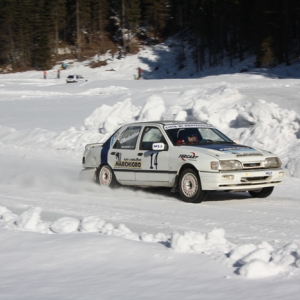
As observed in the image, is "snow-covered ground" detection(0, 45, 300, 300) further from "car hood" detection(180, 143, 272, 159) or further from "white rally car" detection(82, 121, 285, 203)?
"car hood" detection(180, 143, 272, 159)

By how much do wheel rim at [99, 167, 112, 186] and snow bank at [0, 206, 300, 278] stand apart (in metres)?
3.91

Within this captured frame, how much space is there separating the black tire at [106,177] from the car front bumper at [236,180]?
2.45 m

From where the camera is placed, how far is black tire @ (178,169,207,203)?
9820 millimetres

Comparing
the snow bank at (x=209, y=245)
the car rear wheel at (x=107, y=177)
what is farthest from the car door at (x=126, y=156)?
the snow bank at (x=209, y=245)

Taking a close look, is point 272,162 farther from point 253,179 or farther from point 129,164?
point 129,164

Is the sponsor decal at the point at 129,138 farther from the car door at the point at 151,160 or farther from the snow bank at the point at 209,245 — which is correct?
the snow bank at the point at 209,245

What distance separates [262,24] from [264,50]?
145 inches

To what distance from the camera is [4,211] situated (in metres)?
8.27

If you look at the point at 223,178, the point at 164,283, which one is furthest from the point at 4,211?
the point at 164,283

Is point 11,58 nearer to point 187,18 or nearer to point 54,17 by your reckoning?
point 54,17

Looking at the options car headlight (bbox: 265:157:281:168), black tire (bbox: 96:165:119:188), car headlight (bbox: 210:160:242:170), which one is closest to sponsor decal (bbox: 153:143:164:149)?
car headlight (bbox: 210:160:242:170)

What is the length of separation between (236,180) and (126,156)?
2527 mm

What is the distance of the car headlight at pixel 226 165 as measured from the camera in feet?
31.3

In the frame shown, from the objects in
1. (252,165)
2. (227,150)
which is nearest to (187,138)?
(227,150)
